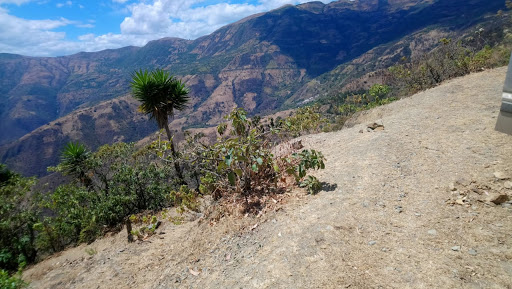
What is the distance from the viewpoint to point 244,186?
20.4 feet

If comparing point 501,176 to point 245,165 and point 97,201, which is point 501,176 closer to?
point 245,165

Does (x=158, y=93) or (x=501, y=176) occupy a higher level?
(x=158, y=93)

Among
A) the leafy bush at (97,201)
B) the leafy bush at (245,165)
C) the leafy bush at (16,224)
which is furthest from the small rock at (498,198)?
the leafy bush at (16,224)

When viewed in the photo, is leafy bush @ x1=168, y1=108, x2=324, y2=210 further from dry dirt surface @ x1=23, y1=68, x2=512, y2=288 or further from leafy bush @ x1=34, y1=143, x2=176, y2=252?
leafy bush @ x1=34, y1=143, x2=176, y2=252

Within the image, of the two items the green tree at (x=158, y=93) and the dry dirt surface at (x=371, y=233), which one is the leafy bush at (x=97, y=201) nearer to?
the green tree at (x=158, y=93)

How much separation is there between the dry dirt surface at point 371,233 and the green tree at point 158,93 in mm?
5775

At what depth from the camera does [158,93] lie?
11.5m

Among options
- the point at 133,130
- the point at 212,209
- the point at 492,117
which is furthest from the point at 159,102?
the point at 133,130

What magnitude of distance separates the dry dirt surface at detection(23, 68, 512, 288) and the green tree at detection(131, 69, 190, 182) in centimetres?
577

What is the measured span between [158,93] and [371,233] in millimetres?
10246

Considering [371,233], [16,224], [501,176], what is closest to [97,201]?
[16,224]

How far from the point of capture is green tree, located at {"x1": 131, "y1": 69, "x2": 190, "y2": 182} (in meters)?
11.3

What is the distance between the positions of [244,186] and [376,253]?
3.31 m

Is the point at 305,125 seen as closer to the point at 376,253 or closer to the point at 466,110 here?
the point at 466,110
